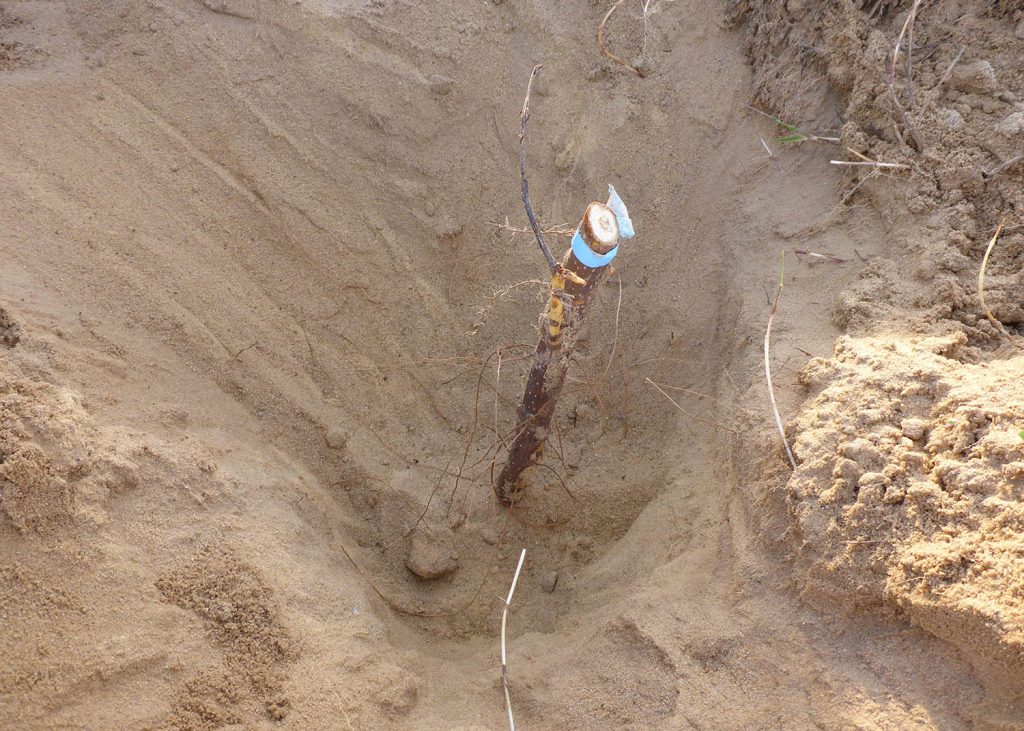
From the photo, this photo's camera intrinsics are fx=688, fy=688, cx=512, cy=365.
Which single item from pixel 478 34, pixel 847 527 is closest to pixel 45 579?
pixel 847 527

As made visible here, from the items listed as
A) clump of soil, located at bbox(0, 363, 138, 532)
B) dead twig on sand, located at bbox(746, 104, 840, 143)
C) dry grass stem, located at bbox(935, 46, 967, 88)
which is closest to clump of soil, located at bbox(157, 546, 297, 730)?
clump of soil, located at bbox(0, 363, 138, 532)

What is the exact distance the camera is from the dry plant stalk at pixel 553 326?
5.73ft

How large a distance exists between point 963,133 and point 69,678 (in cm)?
300

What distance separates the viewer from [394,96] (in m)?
2.96

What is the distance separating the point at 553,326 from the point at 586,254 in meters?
0.28

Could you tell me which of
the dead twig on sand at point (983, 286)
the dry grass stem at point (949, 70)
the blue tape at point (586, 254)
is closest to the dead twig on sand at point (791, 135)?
the dry grass stem at point (949, 70)

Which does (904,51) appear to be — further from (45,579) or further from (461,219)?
(45,579)

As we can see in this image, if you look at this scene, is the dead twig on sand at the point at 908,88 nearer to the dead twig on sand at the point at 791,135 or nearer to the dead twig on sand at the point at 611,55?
the dead twig on sand at the point at 791,135

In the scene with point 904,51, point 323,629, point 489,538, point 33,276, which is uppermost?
point 904,51

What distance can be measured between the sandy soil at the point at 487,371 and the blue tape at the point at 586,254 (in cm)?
74

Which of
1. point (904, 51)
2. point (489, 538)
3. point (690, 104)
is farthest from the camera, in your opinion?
point (690, 104)

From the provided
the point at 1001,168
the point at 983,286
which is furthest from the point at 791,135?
the point at 983,286

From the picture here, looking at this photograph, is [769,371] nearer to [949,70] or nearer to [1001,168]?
[1001,168]

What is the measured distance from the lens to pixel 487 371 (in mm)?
3055
